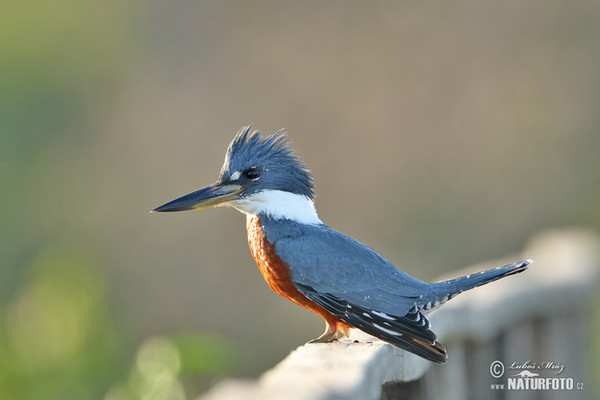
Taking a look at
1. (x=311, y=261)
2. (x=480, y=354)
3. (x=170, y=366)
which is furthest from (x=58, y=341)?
(x=480, y=354)

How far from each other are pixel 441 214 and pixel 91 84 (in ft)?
11.8

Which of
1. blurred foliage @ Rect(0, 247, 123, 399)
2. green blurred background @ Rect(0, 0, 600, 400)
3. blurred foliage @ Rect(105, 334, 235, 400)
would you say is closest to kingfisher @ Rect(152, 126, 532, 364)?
blurred foliage @ Rect(105, 334, 235, 400)

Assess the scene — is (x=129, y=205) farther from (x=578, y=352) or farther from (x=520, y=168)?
(x=578, y=352)

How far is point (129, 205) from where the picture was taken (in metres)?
7.87

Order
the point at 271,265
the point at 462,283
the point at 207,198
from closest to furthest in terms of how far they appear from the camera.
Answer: the point at 462,283 < the point at 271,265 < the point at 207,198

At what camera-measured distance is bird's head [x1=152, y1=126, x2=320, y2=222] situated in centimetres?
305

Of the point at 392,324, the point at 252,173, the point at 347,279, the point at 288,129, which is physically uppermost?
the point at 288,129

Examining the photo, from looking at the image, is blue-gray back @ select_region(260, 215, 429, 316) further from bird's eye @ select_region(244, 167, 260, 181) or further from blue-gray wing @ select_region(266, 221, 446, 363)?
bird's eye @ select_region(244, 167, 260, 181)

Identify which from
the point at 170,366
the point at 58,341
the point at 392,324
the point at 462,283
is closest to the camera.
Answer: the point at 392,324

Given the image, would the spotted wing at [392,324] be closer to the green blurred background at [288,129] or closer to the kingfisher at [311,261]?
the kingfisher at [311,261]

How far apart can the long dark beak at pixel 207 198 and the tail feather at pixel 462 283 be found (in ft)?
2.60

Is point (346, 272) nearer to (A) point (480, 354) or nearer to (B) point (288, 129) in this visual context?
(A) point (480, 354)

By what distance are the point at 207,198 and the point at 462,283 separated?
0.94 metres

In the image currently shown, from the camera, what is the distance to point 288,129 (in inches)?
304
